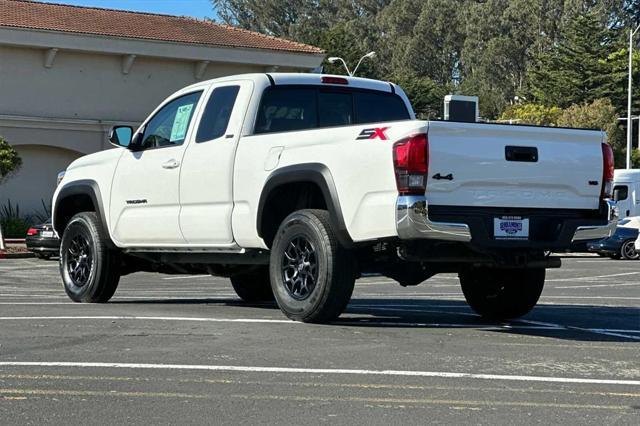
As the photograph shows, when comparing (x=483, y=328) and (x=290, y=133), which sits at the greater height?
(x=290, y=133)

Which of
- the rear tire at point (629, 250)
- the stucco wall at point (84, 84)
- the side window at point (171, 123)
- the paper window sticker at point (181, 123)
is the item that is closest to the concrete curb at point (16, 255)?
the stucco wall at point (84, 84)

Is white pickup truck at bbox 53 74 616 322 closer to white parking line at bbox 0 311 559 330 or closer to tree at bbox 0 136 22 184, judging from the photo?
white parking line at bbox 0 311 559 330

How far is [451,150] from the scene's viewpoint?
28.6ft

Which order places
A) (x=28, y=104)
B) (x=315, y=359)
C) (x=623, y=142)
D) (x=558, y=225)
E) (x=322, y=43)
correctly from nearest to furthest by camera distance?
(x=315, y=359) < (x=558, y=225) < (x=28, y=104) < (x=623, y=142) < (x=322, y=43)

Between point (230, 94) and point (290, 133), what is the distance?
4.15 feet

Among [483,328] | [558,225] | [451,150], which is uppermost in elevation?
[451,150]

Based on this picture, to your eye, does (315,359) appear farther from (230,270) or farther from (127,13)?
(127,13)

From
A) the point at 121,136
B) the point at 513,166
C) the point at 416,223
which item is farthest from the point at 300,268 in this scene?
the point at 121,136

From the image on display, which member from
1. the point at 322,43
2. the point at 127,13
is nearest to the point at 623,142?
the point at 322,43

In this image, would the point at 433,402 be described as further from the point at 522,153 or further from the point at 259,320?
the point at 259,320

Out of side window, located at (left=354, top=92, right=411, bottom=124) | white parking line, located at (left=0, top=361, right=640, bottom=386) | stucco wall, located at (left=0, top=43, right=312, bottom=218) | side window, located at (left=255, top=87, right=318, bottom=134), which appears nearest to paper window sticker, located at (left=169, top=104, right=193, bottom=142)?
side window, located at (left=255, top=87, right=318, bottom=134)

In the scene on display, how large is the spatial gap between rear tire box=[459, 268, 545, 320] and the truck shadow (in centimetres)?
13

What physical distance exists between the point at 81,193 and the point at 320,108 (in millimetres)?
3033

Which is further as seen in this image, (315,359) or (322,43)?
(322,43)
